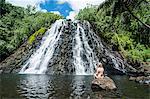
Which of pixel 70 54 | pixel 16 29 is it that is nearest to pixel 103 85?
pixel 70 54

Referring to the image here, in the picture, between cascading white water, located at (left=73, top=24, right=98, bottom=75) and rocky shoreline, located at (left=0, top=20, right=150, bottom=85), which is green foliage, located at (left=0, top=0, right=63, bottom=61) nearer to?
rocky shoreline, located at (left=0, top=20, right=150, bottom=85)

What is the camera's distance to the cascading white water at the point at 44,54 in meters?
51.0

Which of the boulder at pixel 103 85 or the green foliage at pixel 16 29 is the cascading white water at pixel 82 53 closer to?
the green foliage at pixel 16 29

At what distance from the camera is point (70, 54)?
173 feet

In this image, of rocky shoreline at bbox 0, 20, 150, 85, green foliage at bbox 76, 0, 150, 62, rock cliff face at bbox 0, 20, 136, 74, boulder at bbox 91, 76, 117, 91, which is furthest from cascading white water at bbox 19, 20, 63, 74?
boulder at bbox 91, 76, 117, 91

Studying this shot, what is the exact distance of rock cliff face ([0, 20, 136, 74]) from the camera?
5084 cm

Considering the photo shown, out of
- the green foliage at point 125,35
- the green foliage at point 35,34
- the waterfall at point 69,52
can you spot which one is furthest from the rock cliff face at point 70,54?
the green foliage at point 125,35

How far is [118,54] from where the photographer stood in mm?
56594

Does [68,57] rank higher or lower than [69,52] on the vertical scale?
lower

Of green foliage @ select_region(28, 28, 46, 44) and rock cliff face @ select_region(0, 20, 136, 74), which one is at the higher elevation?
green foliage @ select_region(28, 28, 46, 44)

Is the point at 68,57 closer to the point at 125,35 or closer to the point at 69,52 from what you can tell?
the point at 69,52

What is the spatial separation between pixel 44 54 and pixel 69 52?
152 inches

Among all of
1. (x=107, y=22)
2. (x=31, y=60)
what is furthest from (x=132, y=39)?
(x=31, y=60)

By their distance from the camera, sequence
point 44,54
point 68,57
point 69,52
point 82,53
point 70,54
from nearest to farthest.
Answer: point 68,57
point 70,54
point 69,52
point 82,53
point 44,54
